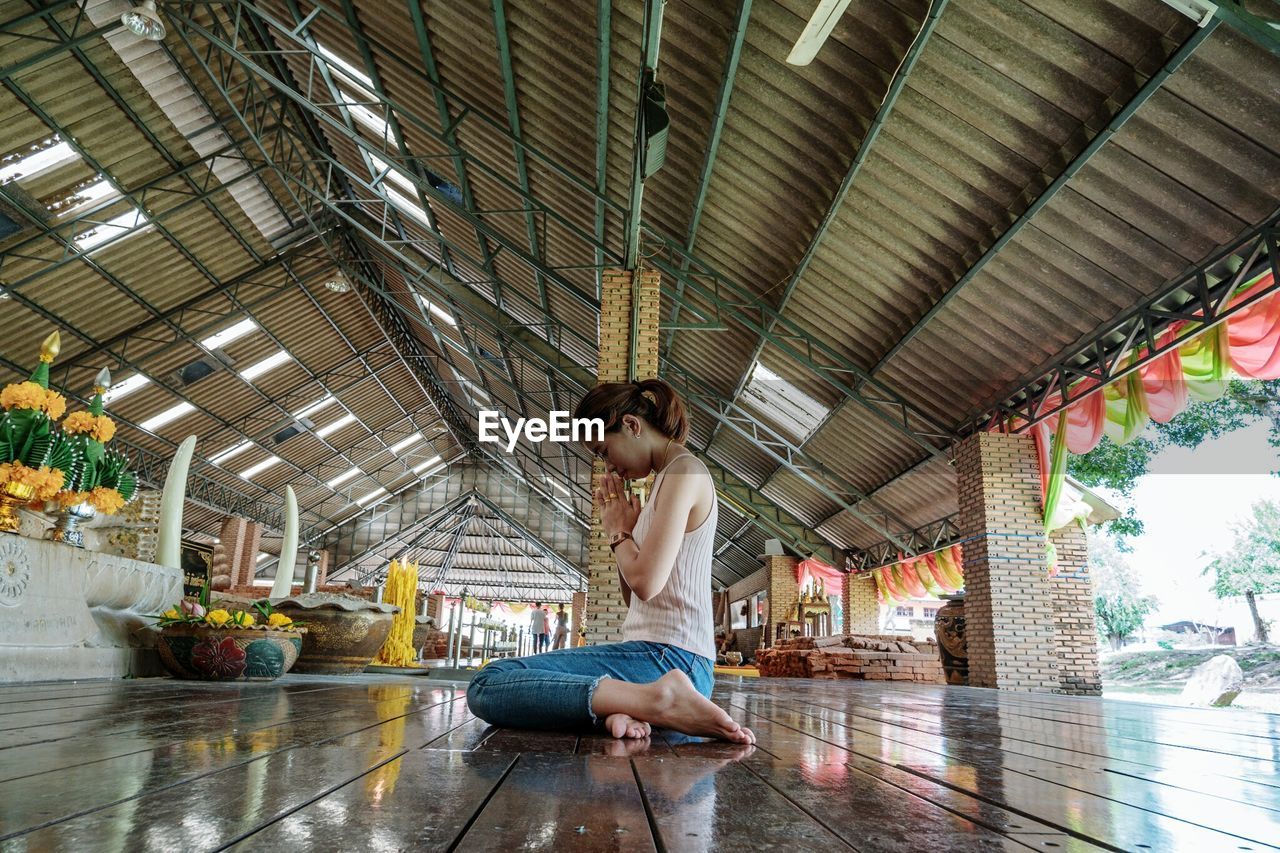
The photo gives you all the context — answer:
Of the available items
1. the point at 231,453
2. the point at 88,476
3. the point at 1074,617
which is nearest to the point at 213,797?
the point at 88,476

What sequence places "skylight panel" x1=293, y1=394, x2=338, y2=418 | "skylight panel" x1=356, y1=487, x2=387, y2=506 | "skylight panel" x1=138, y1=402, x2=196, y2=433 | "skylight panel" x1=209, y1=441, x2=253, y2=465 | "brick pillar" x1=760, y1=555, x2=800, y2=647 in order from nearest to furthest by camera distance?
"skylight panel" x1=138, y1=402, x2=196, y2=433 → "brick pillar" x1=760, y1=555, x2=800, y2=647 → "skylight panel" x1=209, y1=441, x2=253, y2=465 → "skylight panel" x1=293, y1=394, x2=338, y2=418 → "skylight panel" x1=356, y1=487, x2=387, y2=506

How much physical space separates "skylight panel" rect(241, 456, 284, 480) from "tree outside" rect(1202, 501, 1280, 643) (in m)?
24.0

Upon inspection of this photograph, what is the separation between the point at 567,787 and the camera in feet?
4.39

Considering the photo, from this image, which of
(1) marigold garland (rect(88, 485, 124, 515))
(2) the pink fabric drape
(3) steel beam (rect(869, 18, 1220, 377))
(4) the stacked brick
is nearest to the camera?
(1) marigold garland (rect(88, 485, 124, 515))

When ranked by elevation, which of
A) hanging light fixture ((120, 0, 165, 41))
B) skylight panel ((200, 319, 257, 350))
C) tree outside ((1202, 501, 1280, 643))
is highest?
hanging light fixture ((120, 0, 165, 41))

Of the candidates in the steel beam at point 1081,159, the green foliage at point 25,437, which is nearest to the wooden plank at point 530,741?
the green foliage at point 25,437

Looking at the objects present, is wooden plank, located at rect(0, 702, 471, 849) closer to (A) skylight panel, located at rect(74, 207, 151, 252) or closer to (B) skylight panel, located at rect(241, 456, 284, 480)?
(A) skylight panel, located at rect(74, 207, 151, 252)

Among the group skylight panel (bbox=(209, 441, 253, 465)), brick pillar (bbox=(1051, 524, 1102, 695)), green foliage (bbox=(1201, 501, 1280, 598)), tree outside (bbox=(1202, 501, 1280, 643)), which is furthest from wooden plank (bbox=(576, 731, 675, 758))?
green foliage (bbox=(1201, 501, 1280, 598))

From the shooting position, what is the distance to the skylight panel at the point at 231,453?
59.6 ft

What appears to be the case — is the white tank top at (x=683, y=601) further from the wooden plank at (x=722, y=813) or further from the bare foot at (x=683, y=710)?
the wooden plank at (x=722, y=813)

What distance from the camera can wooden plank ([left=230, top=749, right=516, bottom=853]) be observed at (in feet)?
3.05

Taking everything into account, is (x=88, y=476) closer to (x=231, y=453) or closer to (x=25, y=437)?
(x=25, y=437)

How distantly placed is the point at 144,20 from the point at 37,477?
6098mm

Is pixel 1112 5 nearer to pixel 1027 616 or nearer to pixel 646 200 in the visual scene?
pixel 646 200
